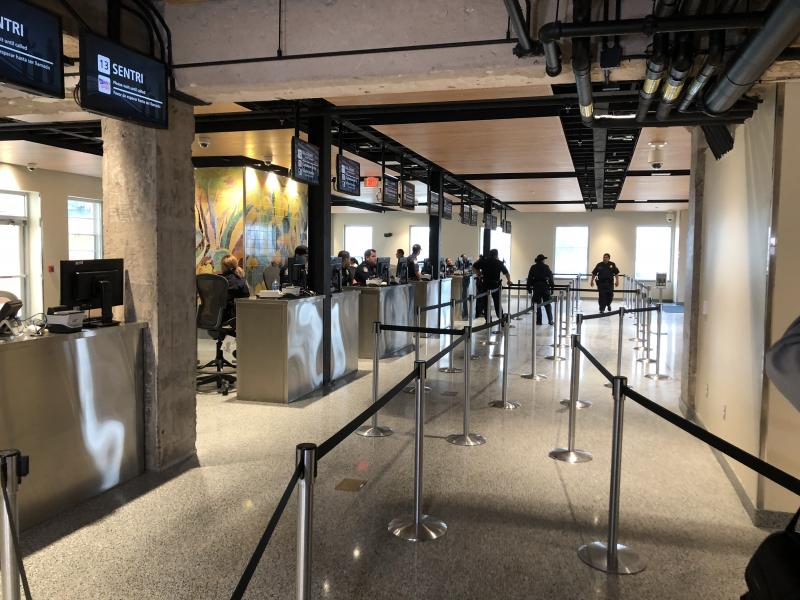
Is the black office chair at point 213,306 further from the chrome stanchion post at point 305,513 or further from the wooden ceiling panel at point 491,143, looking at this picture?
the chrome stanchion post at point 305,513

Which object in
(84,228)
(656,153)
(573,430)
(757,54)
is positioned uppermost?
(656,153)

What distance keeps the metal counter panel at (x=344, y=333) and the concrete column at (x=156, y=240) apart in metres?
2.96

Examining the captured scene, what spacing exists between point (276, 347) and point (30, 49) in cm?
384

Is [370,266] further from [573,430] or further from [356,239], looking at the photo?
[356,239]

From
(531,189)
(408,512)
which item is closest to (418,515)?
(408,512)

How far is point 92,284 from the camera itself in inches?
168

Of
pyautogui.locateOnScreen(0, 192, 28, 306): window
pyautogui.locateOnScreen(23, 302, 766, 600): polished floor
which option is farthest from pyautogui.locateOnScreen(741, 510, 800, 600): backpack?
pyautogui.locateOnScreen(0, 192, 28, 306): window

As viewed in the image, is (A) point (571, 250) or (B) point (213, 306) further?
(A) point (571, 250)

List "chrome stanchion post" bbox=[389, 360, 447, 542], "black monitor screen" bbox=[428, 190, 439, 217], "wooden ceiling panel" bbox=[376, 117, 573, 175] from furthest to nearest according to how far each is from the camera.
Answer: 1. "black monitor screen" bbox=[428, 190, 439, 217]
2. "wooden ceiling panel" bbox=[376, 117, 573, 175]
3. "chrome stanchion post" bbox=[389, 360, 447, 542]

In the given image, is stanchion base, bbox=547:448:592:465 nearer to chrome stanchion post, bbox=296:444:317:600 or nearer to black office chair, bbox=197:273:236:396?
chrome stanchion post, bbox=296:444:317:600

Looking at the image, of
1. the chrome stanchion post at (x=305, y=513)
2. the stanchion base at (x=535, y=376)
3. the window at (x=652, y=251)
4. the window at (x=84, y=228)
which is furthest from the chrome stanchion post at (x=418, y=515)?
the window at (x=652, y=251)

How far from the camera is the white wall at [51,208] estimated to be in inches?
505

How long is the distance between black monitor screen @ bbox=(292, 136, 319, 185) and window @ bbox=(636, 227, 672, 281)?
19738 mm

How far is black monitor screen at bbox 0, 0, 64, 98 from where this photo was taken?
2.86m
